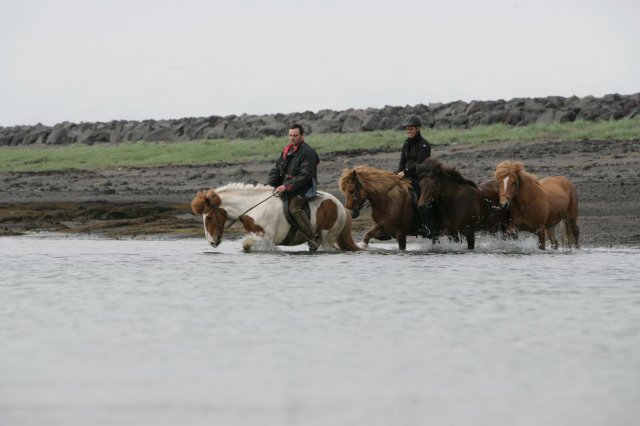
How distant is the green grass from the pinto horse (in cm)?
1336

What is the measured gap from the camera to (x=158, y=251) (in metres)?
16.2

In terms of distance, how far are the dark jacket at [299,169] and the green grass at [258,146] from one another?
13.5 m

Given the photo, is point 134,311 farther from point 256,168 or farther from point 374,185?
point 256,168

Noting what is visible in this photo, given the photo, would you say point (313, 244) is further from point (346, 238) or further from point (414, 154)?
point (414, 154)

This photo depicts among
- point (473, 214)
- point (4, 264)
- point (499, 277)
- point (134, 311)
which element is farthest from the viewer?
point (473, 214)

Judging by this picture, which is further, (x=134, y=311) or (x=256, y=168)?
(x=256, y=168)

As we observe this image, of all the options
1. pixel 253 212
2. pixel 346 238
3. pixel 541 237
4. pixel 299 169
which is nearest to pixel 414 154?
pixel 346 238

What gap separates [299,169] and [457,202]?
2.13 meters

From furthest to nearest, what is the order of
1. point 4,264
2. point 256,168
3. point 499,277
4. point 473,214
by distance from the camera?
point 256,168 < point 473,214 < point 4,264 < point 499,277

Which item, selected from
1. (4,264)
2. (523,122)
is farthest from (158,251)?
(523,122)

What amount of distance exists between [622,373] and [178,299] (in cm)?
473

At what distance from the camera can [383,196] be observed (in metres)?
15.0

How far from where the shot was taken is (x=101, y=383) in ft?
20.7

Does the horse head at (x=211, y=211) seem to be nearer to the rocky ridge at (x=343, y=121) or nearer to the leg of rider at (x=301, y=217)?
the leg of rider at (x=301, y=217)
